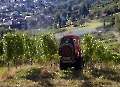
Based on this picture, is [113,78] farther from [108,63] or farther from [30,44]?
[30,44]

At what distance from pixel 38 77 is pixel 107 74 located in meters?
3.96

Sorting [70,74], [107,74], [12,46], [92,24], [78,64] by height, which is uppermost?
[12,46]

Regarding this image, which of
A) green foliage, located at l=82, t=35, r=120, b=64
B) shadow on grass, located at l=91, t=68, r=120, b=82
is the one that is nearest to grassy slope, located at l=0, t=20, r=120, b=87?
shadow on grass, located at l=91, t=68, r=120, b=82

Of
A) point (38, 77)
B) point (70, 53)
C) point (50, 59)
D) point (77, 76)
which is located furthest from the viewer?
point (50, 59)

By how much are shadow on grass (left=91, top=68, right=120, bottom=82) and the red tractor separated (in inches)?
46.8

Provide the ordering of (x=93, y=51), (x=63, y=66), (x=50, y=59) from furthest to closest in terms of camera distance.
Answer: (x=50, y=59) < (x=93, y=51) < (x=63, y=66)

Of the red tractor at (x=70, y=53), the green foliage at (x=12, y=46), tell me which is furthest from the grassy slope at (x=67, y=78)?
the green foliage at (x=12, y=46)

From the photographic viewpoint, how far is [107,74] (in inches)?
574

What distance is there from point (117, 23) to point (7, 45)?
2732 inches

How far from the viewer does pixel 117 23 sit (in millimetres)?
81562

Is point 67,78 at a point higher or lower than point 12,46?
lower

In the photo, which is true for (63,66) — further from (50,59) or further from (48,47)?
(48,47)

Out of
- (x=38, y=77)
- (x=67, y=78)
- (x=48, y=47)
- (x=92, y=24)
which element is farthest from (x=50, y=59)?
(x=92, y=24)

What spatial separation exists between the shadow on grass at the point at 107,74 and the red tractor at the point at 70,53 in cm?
119
